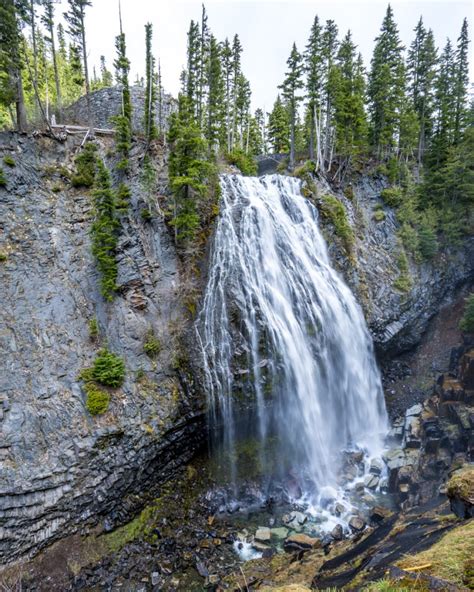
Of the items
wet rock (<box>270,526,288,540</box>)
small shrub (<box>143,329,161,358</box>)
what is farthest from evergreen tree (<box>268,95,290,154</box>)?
wet rock (<box>270,526,288,540</box>)

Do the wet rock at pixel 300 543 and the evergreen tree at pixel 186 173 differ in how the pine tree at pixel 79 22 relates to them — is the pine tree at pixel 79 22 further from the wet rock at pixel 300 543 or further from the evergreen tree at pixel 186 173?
the wet rock at pixel 300 543

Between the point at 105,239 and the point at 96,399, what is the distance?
6367 millimetres

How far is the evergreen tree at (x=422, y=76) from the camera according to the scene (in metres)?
27.8

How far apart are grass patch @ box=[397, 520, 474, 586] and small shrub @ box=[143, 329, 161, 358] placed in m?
9.76

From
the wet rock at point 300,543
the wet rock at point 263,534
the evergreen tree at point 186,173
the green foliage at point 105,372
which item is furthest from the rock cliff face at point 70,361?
the wet rock at point 300,543

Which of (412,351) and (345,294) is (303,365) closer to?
(345,294)

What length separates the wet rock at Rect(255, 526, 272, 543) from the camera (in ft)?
32.4

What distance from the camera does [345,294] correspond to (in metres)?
16.5

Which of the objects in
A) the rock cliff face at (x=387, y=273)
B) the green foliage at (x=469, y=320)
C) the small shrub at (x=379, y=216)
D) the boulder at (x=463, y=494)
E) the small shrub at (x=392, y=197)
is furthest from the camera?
the small shrub at (x=392, y=197)

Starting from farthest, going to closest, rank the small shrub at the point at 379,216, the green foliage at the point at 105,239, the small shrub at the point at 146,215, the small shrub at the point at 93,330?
the small shrub at the point at 379,216 < the small shrub at the point at 146,215 < the green foliage at the point at 105,239 < the small shrub at the point at 93,330

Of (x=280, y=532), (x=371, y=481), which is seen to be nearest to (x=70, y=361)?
(x=280, y=532)

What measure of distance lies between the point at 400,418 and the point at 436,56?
31.3 m

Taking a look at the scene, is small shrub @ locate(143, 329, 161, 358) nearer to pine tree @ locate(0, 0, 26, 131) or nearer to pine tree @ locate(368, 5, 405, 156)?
pine tree @ locate(0, 0, 26, 131)

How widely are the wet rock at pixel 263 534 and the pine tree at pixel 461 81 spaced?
30123 mm
